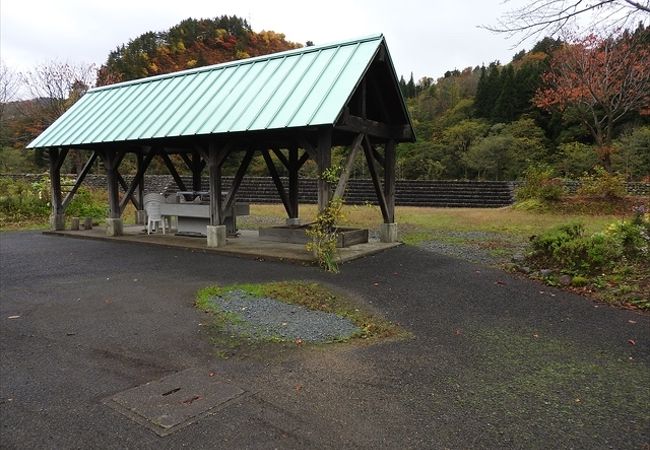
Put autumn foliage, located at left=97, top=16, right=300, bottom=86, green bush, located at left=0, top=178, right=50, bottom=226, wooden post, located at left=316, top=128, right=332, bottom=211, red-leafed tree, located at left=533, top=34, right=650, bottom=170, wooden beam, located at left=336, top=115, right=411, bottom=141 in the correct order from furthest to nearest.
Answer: autumn foliage, located at left=97, top=16, right=300, bottom=86
red-leafed tree, located at left=533, top=34, right=650, bottom=170
green bush, located at left=0, top=178, right=50, bottom=226
wooden beam, located at left=336, top=115, right=411, bottom=141
wooden post, located at left=316, top=128, right=332, bottom=211

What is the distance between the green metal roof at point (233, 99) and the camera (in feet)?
25.6

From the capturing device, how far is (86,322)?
16.0 feet

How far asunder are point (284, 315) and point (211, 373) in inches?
62.2

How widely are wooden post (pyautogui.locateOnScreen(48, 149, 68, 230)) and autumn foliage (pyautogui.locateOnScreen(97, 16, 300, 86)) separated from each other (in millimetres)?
27516

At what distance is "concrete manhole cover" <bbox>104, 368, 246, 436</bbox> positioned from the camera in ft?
9.31

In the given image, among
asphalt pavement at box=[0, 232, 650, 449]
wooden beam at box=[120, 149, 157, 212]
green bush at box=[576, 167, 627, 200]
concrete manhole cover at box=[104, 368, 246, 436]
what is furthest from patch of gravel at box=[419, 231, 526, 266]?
green bush at box=[576, 167, 627, 200]

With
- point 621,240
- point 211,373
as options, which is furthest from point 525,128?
point 211,373

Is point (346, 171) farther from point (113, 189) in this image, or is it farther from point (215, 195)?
point (113, 189)

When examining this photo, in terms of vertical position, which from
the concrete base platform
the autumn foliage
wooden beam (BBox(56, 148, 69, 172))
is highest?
the autumn foliage

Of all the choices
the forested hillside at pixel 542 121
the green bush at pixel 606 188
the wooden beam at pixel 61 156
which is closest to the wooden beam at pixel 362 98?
the wooden beam at pixel 61 156

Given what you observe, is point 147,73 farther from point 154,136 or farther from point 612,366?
point 612,366

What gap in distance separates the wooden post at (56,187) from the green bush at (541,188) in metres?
16.8

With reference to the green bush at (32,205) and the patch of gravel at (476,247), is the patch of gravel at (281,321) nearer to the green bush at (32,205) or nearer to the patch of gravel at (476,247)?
the patch of gravel at (476,247)

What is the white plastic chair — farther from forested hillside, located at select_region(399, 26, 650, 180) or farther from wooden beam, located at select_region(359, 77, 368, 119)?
forested hillside, located at select_region(399, 26, 650, 180)
